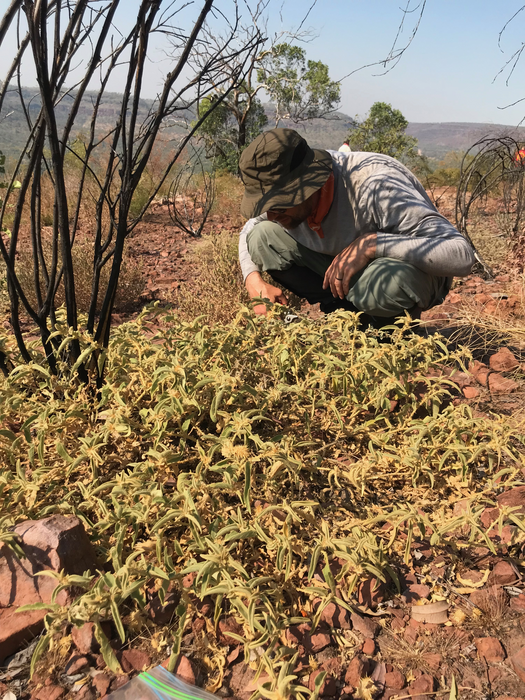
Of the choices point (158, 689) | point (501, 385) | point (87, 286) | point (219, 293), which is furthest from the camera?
point (87, 286)

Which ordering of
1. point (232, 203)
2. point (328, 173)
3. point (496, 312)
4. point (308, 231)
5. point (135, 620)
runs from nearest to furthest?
1. point (135, 620)
2. point (328, 173)
3. point (308, 231)
4. point (496, 312)
5. point (232, 203)

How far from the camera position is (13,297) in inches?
68.3

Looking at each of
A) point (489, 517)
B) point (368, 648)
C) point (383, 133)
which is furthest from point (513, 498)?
point (383, 133)

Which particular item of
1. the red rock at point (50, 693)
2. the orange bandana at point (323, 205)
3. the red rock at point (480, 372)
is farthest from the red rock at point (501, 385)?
the red rock at point (50, 693)

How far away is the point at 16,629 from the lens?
109 cm

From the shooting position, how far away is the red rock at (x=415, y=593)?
123 centimetres

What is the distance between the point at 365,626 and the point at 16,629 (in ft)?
2.79

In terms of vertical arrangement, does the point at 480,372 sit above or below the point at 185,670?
above

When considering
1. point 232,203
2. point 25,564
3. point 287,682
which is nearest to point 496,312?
point 287,682

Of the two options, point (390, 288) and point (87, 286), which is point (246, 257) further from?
point (87, 286)

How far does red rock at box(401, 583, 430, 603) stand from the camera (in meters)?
1.23

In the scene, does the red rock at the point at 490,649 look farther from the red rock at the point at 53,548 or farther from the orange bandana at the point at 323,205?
the orange bandana at the point at 323,205

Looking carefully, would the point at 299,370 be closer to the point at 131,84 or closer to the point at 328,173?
the point at 328,173

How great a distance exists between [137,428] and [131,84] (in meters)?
1.24
